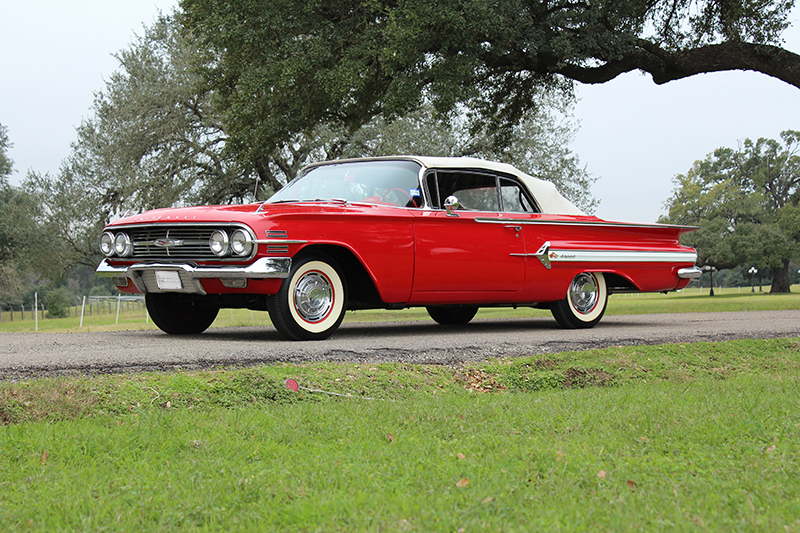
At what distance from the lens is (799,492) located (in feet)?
9.03

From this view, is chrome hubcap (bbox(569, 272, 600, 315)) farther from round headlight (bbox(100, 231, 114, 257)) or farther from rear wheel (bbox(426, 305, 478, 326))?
round headlight (bbox(100, 231, 114, 257))

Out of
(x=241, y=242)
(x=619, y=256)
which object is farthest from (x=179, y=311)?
(x=619, y=256)

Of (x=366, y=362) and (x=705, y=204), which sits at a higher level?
(x=705, y=204)

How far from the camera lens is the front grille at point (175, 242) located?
661cm

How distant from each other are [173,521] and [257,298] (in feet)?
15.0

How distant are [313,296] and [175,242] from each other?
1284 mm

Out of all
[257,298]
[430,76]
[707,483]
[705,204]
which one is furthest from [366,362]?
[705,204]

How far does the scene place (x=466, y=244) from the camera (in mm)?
7812

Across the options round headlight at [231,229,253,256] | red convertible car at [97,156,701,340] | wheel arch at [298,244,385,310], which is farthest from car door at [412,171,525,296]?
round headlight at [231,229,253,256]

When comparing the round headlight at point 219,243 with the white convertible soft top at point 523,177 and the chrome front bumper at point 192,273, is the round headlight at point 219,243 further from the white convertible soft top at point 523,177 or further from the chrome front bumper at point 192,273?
the white convertible soft top at point 523,177

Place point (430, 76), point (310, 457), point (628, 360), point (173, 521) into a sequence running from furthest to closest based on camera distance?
point (430, 76)
point (628, 360)
point (310, 457)
point (173, 521)

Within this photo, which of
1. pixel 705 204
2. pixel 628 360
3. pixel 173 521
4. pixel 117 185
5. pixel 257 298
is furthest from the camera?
pixel 705 204

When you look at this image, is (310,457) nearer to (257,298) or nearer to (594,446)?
(594,446)

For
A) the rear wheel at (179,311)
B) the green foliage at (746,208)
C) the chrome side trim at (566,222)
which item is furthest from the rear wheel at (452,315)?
the green foliage at (746,208)
